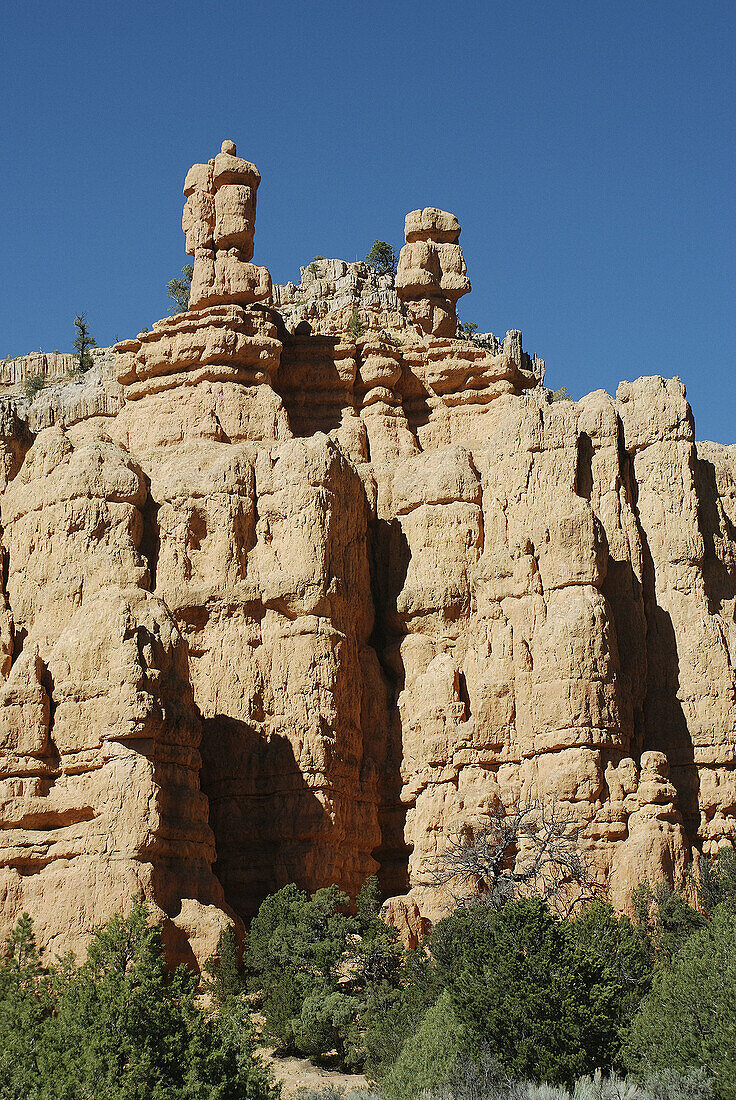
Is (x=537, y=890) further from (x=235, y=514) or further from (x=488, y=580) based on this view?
(x=235, y=514)

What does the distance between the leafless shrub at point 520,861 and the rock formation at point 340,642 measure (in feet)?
2.47

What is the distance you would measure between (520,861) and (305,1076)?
951 cm

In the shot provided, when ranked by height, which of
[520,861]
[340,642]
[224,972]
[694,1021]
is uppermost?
[340,642]

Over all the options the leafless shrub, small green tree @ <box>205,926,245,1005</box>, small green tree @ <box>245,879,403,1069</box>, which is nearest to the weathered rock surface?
the leafless shrub

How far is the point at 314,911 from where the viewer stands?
46.1 meters

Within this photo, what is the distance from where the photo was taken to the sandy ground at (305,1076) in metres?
41.1

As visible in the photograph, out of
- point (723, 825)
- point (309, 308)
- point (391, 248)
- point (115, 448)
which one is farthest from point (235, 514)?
point (391, 248)

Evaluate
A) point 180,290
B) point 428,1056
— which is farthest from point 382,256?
point 428,1056

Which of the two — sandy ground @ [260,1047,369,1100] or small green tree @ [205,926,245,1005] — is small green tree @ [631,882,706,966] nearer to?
sandy ground @ [260,1047,369,1100]

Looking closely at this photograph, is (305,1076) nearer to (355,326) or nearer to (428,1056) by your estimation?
(428,1056)

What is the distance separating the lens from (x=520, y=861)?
48281 mm

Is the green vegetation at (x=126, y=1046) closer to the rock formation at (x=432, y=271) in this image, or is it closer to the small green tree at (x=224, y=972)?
the small green tree at (x=224, y=972)

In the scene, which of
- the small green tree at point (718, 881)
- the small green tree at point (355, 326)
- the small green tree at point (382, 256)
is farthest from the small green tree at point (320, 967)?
the small green tree at point (382, 256)

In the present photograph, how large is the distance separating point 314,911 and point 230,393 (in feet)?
66.9
